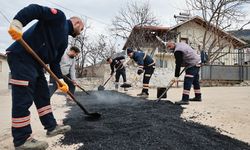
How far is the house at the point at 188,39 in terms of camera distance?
792 inches

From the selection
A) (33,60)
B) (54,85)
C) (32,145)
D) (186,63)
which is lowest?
(32,145)

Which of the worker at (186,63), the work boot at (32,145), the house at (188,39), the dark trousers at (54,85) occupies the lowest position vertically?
the work boot at (32,145)

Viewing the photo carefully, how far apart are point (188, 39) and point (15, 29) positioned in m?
22.7

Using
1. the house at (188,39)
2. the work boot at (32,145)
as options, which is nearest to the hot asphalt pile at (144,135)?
the work boot at (32,145)

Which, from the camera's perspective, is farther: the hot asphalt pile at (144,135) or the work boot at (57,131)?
the work boot at (57,131)

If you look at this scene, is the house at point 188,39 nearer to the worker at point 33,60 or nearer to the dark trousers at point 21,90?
the worker at point 33,60

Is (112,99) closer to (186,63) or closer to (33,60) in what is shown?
(186,63)

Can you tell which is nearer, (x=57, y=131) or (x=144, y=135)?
(x=144, y=135)

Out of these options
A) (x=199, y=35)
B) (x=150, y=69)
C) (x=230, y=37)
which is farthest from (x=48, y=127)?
(x=199, y=35)

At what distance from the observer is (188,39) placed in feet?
79.8

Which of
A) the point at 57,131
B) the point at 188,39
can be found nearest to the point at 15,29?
Result: the point at 57,131

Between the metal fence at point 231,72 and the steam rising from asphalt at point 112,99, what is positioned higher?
the metal fence at point 231,72

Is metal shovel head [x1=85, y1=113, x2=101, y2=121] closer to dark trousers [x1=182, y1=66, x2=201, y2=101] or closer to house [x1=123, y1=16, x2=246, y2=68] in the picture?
dark trousers [x1=182, y1=66, x2=201, y2=101]

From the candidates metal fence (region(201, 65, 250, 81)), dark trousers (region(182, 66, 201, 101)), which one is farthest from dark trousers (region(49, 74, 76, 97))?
metal fence (region(201, 65, 250, 81))
